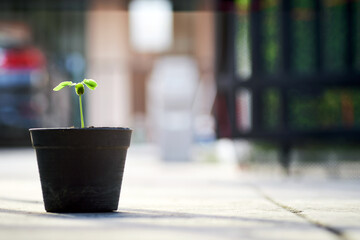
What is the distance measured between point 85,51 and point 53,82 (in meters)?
4.15

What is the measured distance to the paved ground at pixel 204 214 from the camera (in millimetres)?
2793

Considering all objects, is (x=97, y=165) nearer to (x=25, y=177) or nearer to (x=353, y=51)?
(x=25, y=177)

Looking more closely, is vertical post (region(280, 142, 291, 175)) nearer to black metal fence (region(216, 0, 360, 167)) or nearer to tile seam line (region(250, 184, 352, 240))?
black metal fence (region(216, 0, 360, 167))

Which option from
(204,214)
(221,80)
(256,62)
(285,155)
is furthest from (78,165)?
(221,80)

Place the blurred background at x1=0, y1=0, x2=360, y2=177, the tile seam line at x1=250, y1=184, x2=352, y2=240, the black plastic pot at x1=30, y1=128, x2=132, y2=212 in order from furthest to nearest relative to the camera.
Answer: the blurred background at x1=0, y1=0, x2=360, y2=177, the black plastic pot at x1=30, y1=128, x2=132, y2=212, the tile seam line at x1=250, y1=184, x2=352, y2=240

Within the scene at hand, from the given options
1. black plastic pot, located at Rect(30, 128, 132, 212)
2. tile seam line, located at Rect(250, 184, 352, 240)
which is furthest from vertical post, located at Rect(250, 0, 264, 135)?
black plastic pot, located at Rect(30, 128, 132, 212)

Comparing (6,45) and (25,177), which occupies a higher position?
(6,45)

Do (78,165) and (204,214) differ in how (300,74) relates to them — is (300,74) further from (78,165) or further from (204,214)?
(78,165)

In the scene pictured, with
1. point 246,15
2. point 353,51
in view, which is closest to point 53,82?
point 246,15

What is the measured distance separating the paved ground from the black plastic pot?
12 cm

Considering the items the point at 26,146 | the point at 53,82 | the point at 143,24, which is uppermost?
the point at 143,24

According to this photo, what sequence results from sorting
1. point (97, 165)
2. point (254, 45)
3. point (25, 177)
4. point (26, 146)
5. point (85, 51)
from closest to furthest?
point (97, 165) → point (25, 177) → point (254, 45) → point (26, 146) → point (85, 51)

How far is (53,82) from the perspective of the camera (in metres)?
18.8

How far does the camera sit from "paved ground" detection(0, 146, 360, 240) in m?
2.79
